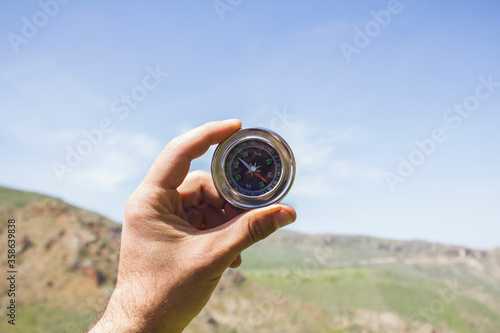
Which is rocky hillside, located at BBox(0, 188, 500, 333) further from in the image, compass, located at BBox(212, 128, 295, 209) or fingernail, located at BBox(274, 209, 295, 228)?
fingernail, located at BBox(274, 209, 295, 228)

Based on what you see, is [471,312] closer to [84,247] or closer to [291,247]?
[291,247]

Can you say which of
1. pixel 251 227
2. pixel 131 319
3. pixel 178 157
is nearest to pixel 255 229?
pixel 251 227

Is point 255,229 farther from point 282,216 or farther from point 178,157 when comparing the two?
point 178,157

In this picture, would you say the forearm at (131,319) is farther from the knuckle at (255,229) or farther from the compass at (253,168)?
the compass at (253,168)

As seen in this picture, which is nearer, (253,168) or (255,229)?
(255,229)

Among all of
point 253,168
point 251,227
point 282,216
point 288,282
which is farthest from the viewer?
point 288,282

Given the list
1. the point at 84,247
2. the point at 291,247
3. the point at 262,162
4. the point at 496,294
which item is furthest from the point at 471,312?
the point at 262,162

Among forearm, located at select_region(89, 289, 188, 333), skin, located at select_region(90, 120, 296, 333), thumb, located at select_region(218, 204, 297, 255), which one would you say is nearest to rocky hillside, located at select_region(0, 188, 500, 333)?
skin, located at select_region(90, 120, 296, 333)
